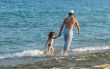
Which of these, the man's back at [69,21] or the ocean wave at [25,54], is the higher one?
the man's back at [69,21]

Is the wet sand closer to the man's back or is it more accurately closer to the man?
the man

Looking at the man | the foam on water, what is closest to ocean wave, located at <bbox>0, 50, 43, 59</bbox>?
the foam on water

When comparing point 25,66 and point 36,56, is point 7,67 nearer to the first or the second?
point 25,66

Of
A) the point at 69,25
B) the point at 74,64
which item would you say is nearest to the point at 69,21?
the point at 69,25

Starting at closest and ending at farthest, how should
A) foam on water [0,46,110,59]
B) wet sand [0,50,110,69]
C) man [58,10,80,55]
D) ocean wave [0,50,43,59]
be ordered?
wet sand [0,50,110,69] < man [58,10,80,55] < ocean wave [0,50,43,59] < foam on water [0,46,110,59]

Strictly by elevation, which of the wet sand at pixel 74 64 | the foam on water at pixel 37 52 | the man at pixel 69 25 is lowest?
the foam on water at pixel 37 52

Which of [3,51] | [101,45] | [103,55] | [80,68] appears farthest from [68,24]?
[101,45]

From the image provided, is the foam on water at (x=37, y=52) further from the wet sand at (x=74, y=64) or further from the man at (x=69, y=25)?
the wet sand at (x=74, y=64)

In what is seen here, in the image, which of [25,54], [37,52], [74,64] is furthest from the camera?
[37,52]

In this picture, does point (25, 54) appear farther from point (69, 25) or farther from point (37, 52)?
point (69, 25)

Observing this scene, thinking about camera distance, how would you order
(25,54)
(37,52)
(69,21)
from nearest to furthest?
1. (69,21)
2. (25,54)
3. (37,52)

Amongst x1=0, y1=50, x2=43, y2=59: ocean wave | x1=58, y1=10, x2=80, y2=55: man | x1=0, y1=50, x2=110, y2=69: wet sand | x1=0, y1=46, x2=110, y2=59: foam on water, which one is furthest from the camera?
x1=0, y1=46, x2=110, y2=59: foam on water

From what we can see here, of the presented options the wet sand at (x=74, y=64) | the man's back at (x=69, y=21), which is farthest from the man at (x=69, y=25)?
the wet sand at (x=74, y=64)

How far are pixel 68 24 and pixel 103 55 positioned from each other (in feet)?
5.56
